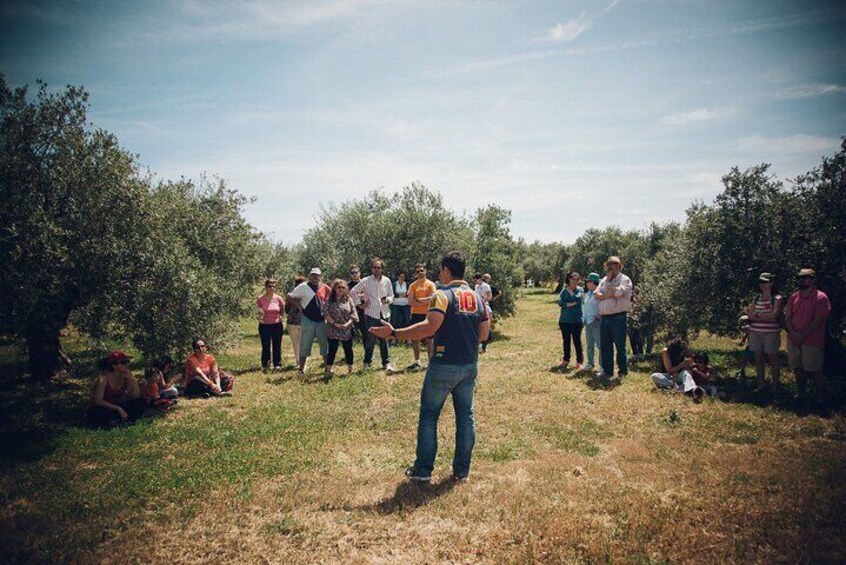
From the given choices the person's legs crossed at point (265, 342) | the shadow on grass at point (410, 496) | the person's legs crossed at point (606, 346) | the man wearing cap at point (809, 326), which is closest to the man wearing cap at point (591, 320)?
the person's legs crossed at point (606, 346)

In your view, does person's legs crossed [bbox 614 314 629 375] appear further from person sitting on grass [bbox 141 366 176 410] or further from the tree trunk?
the tree trunk

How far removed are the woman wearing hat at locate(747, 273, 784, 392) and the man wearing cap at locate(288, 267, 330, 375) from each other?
36.2 ft

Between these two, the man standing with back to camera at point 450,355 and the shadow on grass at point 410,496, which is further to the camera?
the man standing with back to camera at point 450,355

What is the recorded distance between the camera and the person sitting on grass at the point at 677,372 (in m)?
9.50

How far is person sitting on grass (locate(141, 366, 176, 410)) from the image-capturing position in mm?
8928

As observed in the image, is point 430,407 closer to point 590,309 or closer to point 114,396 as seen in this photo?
point 114,396

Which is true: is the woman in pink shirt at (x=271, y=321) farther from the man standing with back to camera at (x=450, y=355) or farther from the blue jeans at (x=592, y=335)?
the blue jeans at (x=592, y=335)

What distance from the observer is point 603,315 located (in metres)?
10.9

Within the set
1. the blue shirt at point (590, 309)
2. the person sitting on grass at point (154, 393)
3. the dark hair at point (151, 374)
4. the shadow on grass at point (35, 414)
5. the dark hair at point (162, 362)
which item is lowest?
the shadow on grass at point (35, 414)

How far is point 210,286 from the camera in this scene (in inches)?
418

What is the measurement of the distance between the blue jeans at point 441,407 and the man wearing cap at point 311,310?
684 centimetres

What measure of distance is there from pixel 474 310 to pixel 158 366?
27.2 ft

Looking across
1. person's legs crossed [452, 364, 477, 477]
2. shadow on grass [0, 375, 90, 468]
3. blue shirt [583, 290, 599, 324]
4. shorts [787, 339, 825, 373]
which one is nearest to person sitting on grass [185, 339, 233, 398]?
shadow on grass [0, 375, 90, 468]

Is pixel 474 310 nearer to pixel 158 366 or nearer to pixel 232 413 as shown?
pixel 232 413
